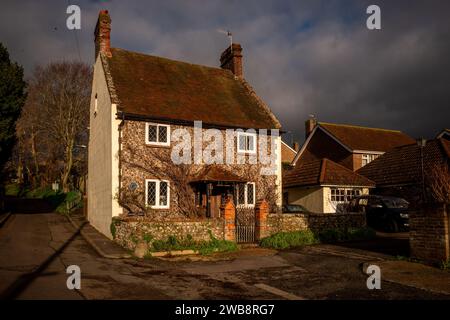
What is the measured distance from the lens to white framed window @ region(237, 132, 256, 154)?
22688mm

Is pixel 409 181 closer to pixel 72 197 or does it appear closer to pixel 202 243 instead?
pixel 202 243

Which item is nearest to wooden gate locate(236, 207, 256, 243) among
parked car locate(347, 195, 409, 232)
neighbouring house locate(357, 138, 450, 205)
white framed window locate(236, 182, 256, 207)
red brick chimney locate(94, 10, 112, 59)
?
white framed window locate(236, 182, 256, 207)

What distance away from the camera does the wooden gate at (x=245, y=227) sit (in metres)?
17.9

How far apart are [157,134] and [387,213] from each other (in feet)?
41.5

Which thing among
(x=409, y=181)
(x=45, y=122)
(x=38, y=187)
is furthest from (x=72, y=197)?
(x=409, y=181)

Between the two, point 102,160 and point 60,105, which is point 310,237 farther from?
point 60,105

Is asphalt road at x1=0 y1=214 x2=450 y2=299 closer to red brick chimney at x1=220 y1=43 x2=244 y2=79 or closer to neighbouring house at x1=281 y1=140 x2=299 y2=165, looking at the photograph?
red brick chimney at x1=220 y1=43 x2=244 y2=79

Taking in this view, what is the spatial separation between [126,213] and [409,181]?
17.9 m

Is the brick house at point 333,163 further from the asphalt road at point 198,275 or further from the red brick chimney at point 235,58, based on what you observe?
the asphalt road at point 198,275

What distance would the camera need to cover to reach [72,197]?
3797cm

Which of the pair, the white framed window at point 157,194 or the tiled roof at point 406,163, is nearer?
the white framed window at point 157,194

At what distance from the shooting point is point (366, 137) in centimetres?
4078

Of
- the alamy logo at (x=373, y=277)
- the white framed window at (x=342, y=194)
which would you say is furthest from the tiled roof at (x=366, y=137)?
the alamy logo at (x=373, y=277)

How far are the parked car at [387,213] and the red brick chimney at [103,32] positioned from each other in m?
16.7
